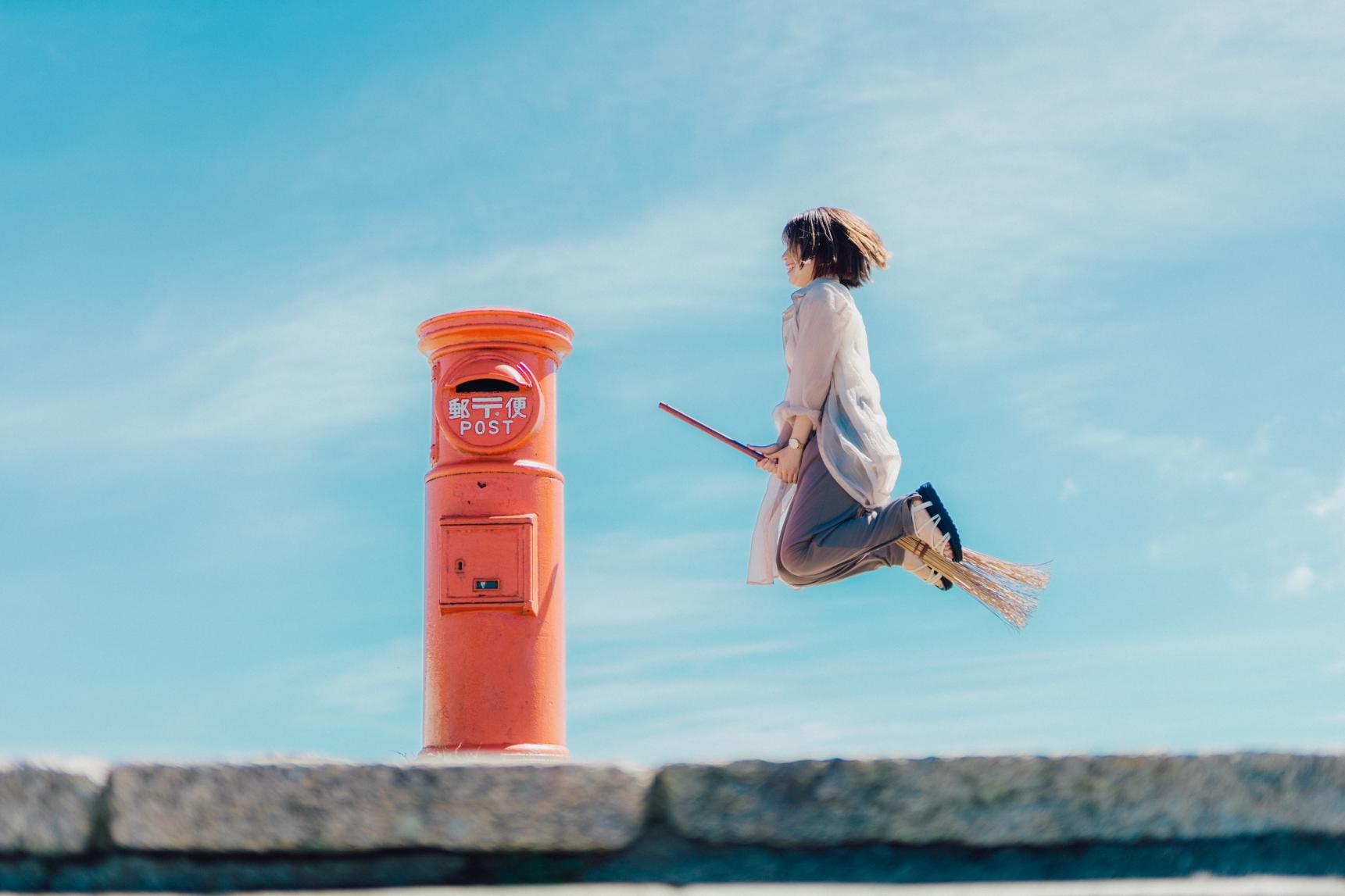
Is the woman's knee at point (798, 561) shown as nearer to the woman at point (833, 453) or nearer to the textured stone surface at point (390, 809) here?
the woman at point (833, 453)

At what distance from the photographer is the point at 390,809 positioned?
236cm

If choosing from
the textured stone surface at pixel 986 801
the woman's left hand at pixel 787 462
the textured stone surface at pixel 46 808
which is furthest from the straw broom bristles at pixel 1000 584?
the textured stone surface at pixel 46 808

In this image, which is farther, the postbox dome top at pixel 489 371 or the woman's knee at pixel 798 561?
the postbox dome top at pixel 489 371

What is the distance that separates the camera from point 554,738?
7445 mm

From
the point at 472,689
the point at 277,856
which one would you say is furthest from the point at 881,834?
the point at 472,689

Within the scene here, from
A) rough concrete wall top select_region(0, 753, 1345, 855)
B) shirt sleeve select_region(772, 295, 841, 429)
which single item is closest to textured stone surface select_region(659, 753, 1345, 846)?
rough concrete wall top select_region(0, 753, 1345, 855)

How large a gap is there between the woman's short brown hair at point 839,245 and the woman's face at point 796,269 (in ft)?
0.05

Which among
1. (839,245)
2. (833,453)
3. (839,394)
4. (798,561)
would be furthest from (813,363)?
(798,561)

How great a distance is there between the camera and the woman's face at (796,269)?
5066mm

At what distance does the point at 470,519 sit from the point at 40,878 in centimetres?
495

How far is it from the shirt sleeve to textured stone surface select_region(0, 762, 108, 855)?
2.90 metres

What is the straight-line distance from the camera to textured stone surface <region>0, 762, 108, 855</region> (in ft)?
7.89

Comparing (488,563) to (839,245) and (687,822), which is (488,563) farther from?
(687,822)

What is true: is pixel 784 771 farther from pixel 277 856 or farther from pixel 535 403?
pixel 535 403
